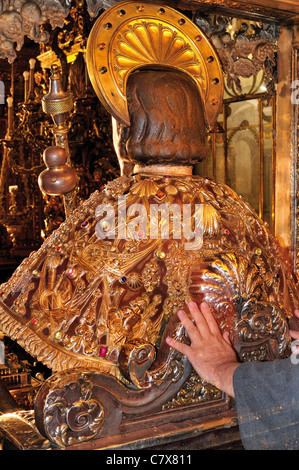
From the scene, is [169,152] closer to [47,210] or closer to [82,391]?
[82,391]

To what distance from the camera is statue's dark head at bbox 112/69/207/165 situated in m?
1.60

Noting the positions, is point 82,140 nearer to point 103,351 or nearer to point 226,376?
point 103,351

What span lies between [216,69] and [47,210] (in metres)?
3.12

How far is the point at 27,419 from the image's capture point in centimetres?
148

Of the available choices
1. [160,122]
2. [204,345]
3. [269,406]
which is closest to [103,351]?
[204,345]

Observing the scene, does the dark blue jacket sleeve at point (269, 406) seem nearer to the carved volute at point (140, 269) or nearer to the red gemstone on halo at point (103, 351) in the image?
the carved volute at point (140, 269)

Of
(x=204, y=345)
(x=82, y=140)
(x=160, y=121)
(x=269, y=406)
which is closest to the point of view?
(x=269, y=406)

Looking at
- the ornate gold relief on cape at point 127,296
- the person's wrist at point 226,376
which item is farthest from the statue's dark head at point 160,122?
the person's wrist at point 226,376

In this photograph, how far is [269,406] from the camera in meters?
1.21

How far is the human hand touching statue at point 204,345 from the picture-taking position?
1335 millimetres

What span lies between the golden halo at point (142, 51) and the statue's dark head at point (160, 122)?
4 cm

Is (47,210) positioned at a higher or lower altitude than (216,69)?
lower

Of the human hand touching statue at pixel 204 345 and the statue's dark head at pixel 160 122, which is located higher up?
the statue's dark head at pixel 160 122
